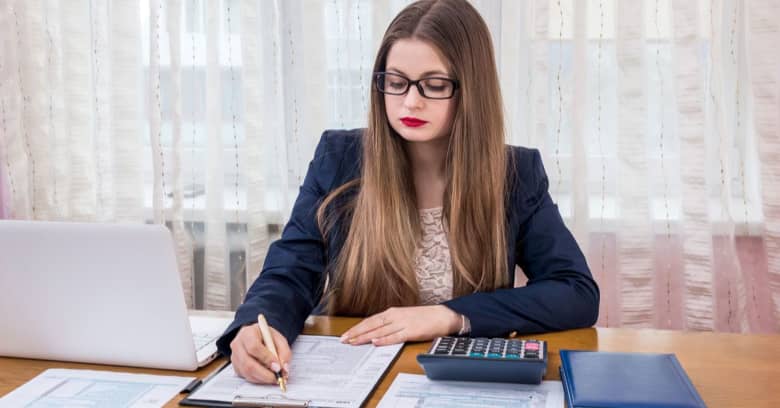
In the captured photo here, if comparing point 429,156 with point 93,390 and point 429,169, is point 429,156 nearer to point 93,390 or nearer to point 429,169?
point 429,169

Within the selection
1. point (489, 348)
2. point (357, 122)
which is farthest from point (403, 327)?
point (357, 122)

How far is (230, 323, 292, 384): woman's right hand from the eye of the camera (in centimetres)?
110

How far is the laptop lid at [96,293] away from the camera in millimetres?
1103

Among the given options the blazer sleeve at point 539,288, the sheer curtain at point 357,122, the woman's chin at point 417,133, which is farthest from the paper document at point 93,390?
the sheer curtain at point 357,122

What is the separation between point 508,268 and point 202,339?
62 cm

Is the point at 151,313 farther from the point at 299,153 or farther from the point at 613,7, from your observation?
the point at 613,7

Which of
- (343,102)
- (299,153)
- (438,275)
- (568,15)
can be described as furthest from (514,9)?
(438,275)

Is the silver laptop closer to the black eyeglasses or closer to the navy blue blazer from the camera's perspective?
the navy blue blazer

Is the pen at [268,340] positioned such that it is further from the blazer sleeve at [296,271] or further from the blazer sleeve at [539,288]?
the blazer sleeve at [539,288]

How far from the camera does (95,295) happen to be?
1.13m

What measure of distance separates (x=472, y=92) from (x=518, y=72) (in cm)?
76

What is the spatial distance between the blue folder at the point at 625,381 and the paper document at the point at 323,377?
259 millimetres

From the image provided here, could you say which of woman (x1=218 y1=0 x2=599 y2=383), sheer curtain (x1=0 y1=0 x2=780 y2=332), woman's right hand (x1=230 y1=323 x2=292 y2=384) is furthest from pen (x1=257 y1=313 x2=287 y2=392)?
sheer curtain (x1=0 y1=0 x2=780 y2=332)

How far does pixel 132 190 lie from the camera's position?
2590 millimetres
